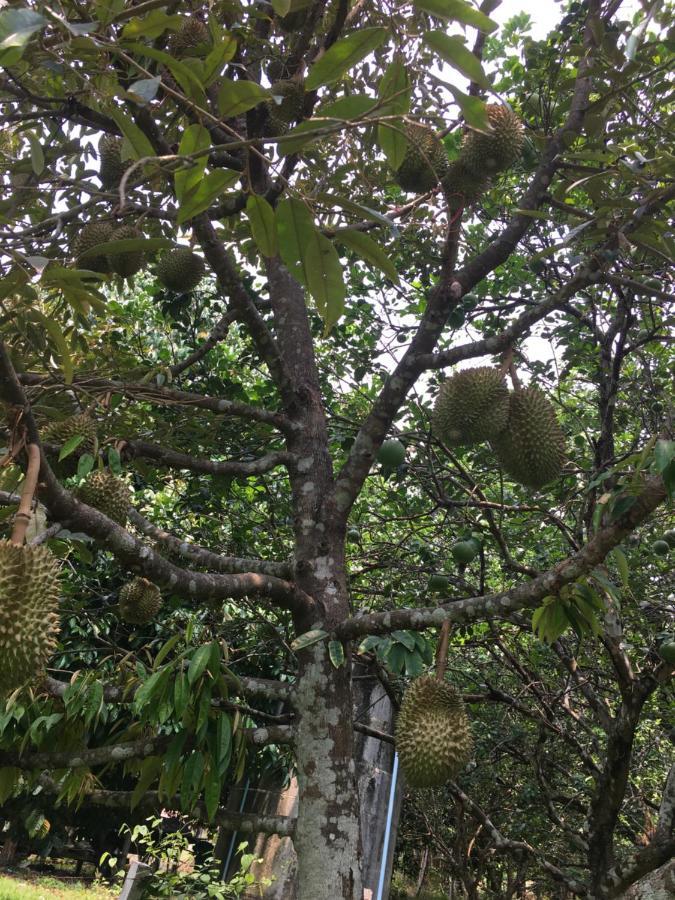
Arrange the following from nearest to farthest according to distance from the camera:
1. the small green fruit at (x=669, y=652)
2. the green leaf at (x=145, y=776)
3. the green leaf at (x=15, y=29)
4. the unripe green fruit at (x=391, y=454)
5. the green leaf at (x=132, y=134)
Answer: the green leaf at (x=15, y=29) → the green leaf at (x=132, y=134) → the green leaf at (x=145, y=776) → the small green fruit at (x=669, y=652) → the unripe green fruit at (x=391, y=454)

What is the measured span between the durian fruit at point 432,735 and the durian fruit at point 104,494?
0.97m

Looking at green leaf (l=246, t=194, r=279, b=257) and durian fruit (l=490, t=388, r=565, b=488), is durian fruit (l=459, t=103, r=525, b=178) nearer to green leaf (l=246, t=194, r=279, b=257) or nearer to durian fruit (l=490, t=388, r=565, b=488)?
durian fruit (l=490, t=388, r=565, b=488)

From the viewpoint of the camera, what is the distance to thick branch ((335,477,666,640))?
1.34m

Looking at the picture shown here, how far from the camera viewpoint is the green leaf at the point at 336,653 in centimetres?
178

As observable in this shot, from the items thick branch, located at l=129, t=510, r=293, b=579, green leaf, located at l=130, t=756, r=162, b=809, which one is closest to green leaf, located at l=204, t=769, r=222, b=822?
green leaf, located at l=130, t=756, r=162, b=809

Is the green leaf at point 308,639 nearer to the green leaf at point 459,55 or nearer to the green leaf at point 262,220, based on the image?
the green leaf at point 262,220

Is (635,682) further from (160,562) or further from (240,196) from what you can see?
(240,196)

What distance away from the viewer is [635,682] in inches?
101

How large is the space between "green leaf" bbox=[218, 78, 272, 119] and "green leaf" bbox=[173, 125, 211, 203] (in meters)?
0.06

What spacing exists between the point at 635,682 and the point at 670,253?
160 centimetres

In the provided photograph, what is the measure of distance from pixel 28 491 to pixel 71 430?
99 centimetres

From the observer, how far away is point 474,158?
2.01m

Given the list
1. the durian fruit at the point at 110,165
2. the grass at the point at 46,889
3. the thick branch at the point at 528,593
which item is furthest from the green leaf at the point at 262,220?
the grass at the point at 46,889

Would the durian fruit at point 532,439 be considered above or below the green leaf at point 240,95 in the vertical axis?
above
